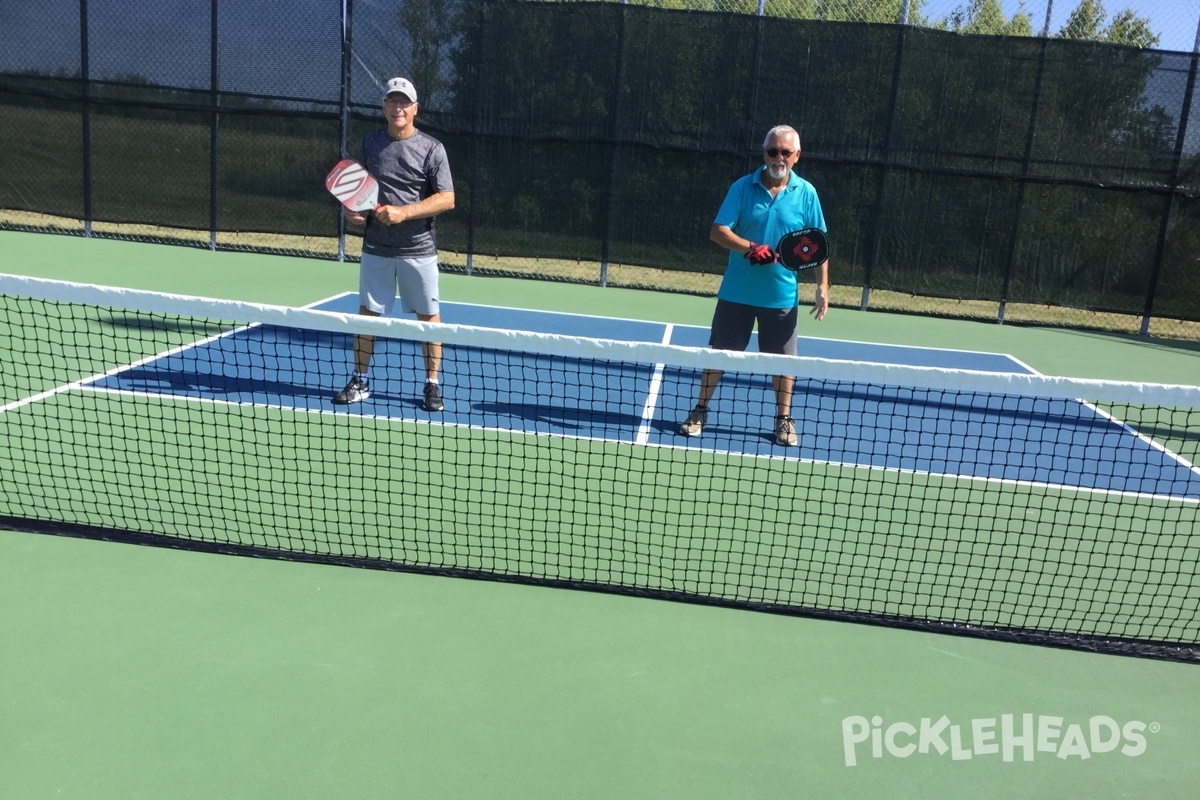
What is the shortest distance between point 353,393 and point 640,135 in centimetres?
658

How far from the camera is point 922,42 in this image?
11.2m

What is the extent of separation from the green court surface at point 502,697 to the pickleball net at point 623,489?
0.18 m

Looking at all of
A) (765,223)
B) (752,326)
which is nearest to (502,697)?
(752,326)

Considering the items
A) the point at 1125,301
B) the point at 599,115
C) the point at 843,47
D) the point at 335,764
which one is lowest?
the point at 335,764

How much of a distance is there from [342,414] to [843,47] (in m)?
7.95

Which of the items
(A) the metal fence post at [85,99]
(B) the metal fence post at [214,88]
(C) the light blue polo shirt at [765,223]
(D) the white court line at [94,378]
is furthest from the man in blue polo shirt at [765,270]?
(A) the metal fence post at [85,99]

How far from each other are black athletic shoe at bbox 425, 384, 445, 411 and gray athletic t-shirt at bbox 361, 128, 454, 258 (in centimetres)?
74

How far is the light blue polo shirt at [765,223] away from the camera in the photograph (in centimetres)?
563

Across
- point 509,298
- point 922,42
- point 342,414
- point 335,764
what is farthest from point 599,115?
point 335,764

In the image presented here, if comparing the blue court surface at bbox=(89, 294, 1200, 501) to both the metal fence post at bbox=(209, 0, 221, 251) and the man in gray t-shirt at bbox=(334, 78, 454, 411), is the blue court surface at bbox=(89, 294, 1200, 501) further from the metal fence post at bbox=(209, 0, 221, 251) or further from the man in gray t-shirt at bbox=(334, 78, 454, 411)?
the metal fence post at bbox=(209, 0, 221, 251)

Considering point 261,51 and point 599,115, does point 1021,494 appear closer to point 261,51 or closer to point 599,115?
point 599,115

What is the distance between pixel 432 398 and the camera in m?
6.00

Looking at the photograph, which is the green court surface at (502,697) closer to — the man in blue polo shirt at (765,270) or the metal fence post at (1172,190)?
the man in blue polo shirt at (765,270)

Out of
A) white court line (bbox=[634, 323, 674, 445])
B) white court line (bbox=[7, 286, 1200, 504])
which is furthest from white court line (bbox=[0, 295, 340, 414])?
white court line (bbox=[634, 323, 674, 445])
